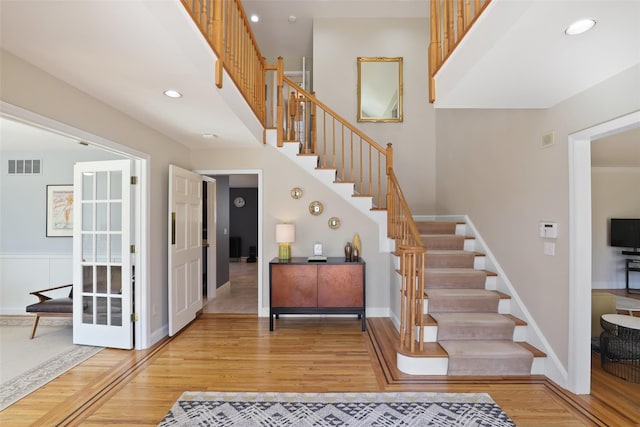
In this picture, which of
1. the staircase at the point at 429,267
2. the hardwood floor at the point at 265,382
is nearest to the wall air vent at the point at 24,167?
the hardwood floor at the point at 265,382

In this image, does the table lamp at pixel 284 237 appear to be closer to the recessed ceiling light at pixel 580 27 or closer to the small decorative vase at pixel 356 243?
the small decorative vase at pixel 356 243

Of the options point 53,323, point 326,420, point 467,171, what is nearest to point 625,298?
point 467,171

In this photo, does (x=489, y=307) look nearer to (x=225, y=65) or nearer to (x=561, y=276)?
(x=561, y=276)

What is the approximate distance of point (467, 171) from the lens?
4.36 meters

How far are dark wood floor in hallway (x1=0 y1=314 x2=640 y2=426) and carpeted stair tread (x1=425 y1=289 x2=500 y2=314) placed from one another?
762 mm

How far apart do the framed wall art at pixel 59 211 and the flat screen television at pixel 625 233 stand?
365 inches

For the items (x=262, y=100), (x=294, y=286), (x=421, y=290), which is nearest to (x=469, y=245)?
(x=421, y=290)

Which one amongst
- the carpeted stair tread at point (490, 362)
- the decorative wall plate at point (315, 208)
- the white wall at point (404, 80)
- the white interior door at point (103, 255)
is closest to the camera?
the carpeted stair tread at point (490, 362)

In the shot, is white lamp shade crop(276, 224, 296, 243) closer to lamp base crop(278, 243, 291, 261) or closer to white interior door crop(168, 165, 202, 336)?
lamp base crop(278, 243, 291, 261)

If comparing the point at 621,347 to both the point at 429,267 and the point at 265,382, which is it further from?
the point at 265,382

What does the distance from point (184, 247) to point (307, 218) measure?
5.56ft

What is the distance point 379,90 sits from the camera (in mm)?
5336

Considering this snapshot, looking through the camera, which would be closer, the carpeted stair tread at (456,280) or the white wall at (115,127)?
the white wall at (115,127)

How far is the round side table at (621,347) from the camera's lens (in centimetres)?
271
